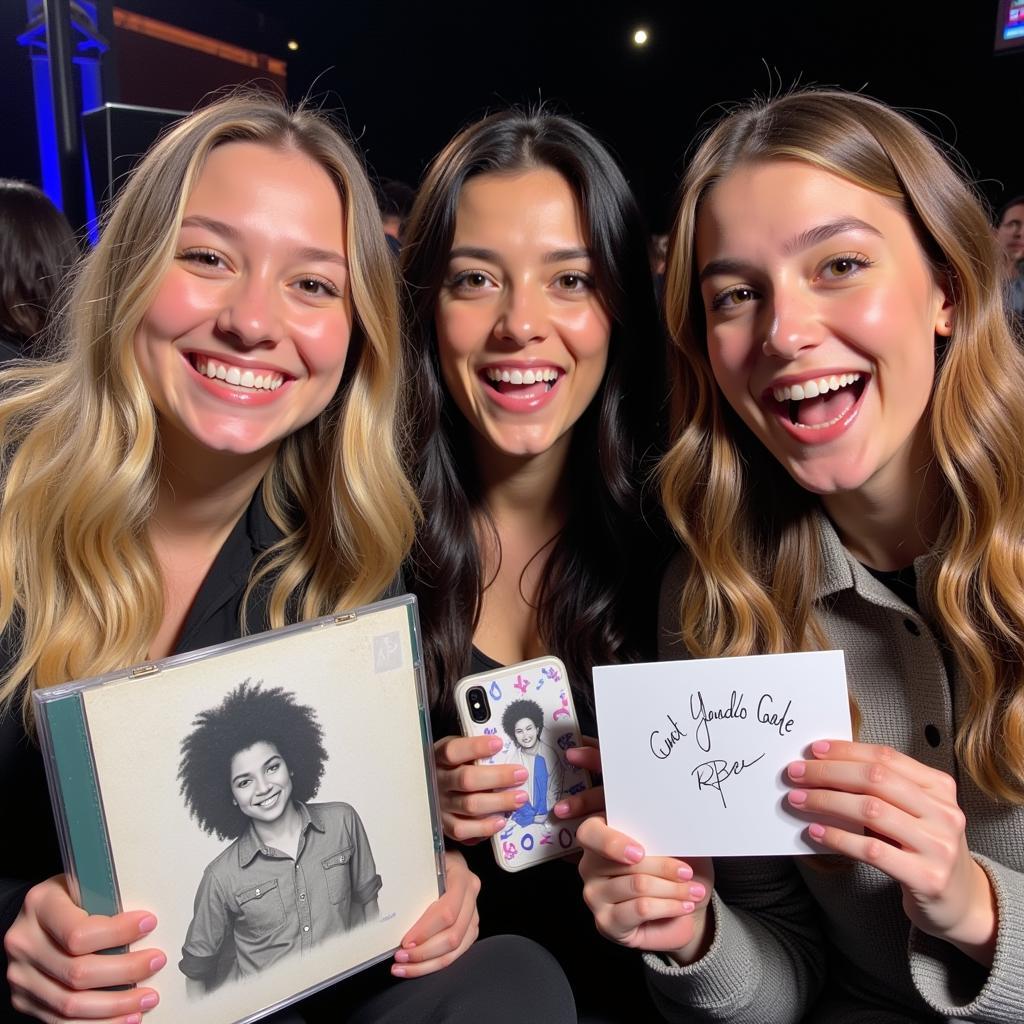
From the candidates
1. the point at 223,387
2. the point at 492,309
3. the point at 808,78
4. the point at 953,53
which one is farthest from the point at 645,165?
the point at 223,387

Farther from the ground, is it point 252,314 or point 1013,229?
point 1013,229

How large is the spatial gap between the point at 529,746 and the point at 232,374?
0.76 meters

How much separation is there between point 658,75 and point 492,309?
6.65m

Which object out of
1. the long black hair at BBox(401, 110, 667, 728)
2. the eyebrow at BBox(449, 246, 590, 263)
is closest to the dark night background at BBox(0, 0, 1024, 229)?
the long black hair at BBox(401, 110, 667, 728)

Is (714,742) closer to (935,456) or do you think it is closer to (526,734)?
(526,734)

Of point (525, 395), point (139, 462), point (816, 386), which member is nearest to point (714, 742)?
point (816, 386)

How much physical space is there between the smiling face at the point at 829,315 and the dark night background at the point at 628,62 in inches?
219

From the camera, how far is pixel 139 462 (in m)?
1.49

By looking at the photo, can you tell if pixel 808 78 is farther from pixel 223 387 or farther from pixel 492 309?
pixel 223 387

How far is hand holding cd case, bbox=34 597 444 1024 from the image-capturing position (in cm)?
105

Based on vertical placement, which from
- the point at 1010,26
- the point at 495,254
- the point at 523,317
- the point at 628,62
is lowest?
the point at 523,317

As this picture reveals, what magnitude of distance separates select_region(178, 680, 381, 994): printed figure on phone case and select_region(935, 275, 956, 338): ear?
3.52 feet

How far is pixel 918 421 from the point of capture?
1423 millimetres

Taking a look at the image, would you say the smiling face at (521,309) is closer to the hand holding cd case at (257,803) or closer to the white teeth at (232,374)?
the white teeth at (232,374)
